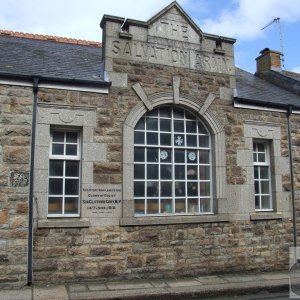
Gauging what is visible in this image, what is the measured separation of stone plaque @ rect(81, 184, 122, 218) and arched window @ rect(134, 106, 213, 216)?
20.7 inches

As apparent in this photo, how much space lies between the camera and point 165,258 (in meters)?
8.63

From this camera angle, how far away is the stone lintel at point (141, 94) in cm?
891

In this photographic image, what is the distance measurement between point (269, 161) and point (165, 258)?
147 inches

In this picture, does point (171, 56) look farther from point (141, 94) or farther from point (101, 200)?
point (101, 200)

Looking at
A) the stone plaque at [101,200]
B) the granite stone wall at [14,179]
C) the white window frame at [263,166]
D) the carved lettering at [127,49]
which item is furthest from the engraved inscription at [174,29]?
the stone plaque at [101,200]

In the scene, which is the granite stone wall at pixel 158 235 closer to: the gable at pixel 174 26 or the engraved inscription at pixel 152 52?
the engraved inscription at pixel 152 52

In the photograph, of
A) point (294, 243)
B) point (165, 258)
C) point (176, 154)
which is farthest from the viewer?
point (294, 243)

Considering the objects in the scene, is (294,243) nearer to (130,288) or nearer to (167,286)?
(167,286)

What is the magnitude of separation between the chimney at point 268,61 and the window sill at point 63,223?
9.32 meters

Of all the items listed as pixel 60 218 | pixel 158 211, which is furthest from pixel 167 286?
pixel 60 218

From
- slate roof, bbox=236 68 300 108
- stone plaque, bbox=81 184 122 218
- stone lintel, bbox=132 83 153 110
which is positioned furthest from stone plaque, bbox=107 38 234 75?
stone plaque, bbox=81 184 122 218

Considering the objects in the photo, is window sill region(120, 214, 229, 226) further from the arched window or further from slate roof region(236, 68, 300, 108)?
slate roof region(236, 68, 300, 108)

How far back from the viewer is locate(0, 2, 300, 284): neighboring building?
25.9 feet

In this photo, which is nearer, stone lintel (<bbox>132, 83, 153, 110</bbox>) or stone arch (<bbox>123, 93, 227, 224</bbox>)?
stone arch (<bbox>123, 93, 227, 224</bbox>)
